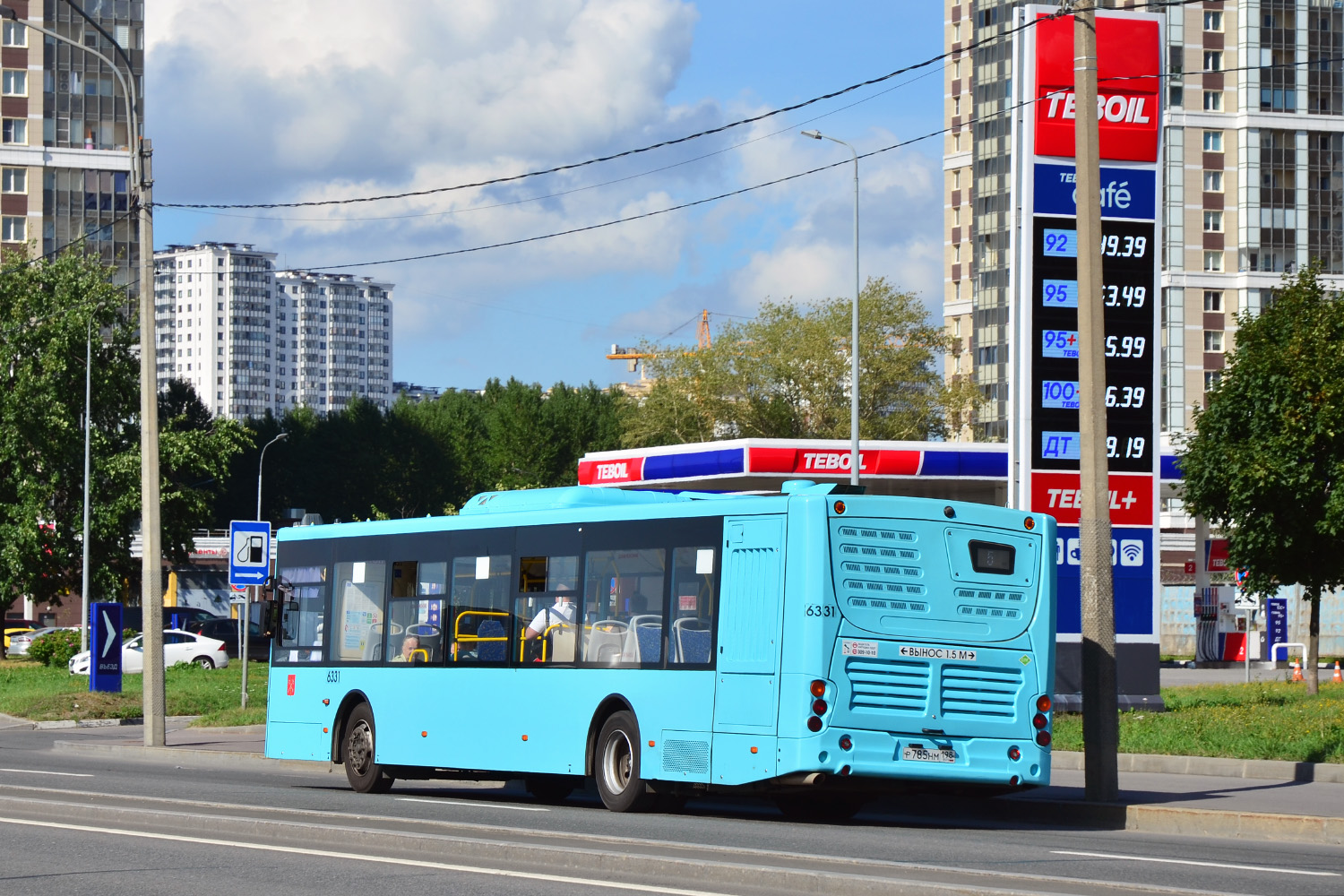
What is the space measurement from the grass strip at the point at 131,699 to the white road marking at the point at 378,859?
1611 cm

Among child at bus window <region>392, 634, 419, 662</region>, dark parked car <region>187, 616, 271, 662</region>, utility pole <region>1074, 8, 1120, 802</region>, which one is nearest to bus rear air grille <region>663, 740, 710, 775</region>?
utility pole <region>1074, 8, 1120, 802</region>

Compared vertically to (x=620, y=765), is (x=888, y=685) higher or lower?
higher

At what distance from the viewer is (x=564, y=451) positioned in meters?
110

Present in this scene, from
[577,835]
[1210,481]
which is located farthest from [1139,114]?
[577,835]

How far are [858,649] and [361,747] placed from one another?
700 cm

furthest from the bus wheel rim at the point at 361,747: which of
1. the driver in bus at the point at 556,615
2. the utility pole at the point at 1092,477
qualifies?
the utility pole at the point at 1092,477

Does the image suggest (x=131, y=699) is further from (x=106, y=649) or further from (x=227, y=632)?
(x=227, y=632)

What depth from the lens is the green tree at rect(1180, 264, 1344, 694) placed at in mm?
30234

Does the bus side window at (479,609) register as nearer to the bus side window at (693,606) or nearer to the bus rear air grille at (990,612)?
the bus side window at (693,606)

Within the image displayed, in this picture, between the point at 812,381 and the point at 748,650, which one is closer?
the point at 748,650

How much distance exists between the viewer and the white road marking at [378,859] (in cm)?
934

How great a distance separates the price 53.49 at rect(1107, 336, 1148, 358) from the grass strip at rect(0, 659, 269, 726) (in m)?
14.8

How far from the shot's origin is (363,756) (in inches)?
736

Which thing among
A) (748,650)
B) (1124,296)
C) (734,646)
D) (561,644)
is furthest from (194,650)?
(748,650)
